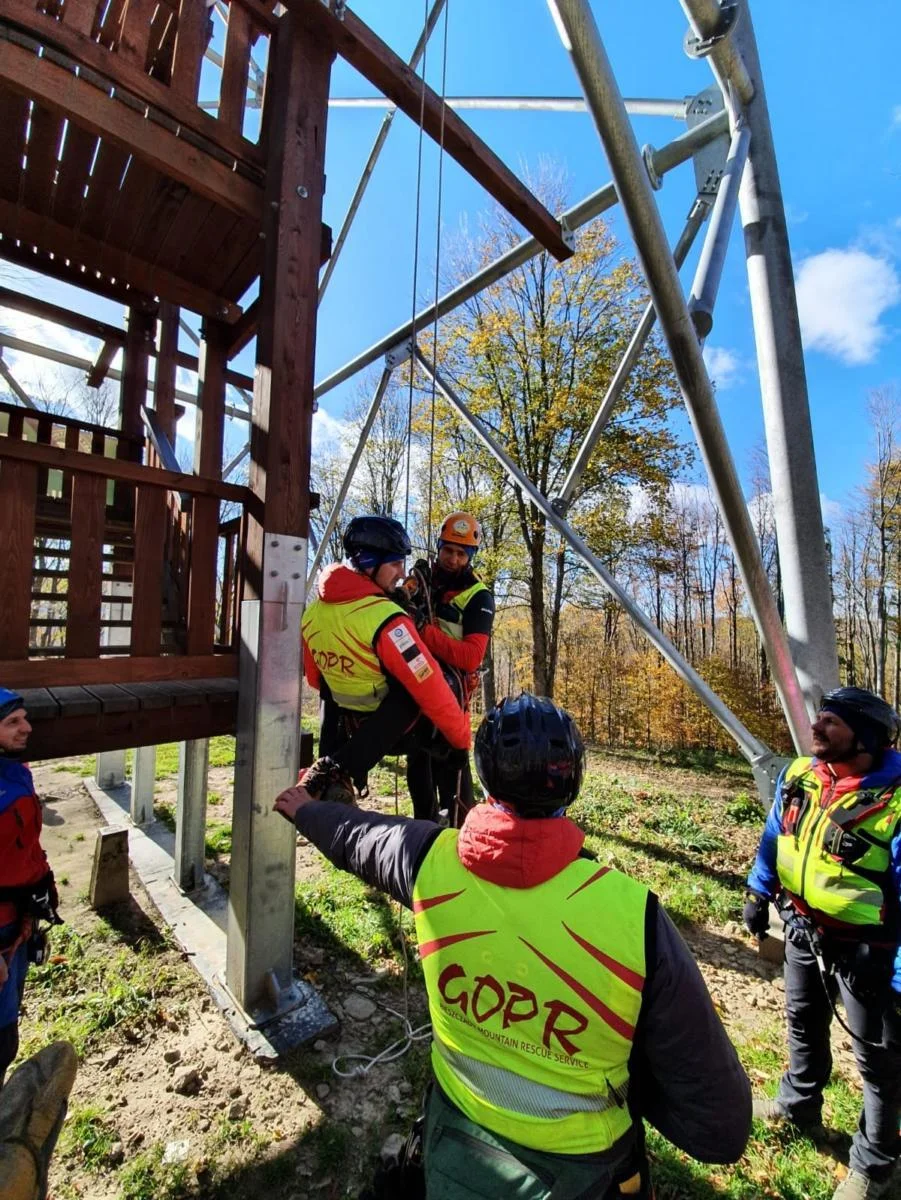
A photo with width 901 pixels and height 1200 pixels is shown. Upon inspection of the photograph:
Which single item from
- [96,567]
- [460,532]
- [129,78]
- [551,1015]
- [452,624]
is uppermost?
[129,78]

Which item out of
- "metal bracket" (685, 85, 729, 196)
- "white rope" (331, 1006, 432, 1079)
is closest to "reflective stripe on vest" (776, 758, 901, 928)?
"white rope" (331, 1006, 432, 1079)

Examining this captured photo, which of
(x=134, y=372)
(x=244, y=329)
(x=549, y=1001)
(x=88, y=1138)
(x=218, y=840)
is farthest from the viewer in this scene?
(x=134, y=372)

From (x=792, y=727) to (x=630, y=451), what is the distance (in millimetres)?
10321

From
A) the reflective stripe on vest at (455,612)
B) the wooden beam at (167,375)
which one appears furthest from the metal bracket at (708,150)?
the wooden beam at (167,375)

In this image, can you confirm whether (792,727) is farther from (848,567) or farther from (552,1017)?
(848,567)

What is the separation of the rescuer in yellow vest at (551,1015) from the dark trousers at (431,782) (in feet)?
6.25

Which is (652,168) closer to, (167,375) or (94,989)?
(167,375)

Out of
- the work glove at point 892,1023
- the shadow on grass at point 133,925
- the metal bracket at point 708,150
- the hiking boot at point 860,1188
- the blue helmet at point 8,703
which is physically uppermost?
the metal bracket at point 708,150

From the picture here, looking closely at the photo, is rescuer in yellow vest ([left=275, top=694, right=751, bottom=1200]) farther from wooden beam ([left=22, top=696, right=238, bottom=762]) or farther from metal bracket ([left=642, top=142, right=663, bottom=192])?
metal bracket ([left=642, top=142, right=663, bottom=192])

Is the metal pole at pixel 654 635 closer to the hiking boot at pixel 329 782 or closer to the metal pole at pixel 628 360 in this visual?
the metal pole at pixel 628 360

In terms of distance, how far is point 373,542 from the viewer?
254cm

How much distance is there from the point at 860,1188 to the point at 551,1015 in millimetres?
2514

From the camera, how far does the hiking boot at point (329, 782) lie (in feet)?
7.25

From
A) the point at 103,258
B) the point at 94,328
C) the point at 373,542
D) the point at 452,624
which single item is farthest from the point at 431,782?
the point at 94,328
